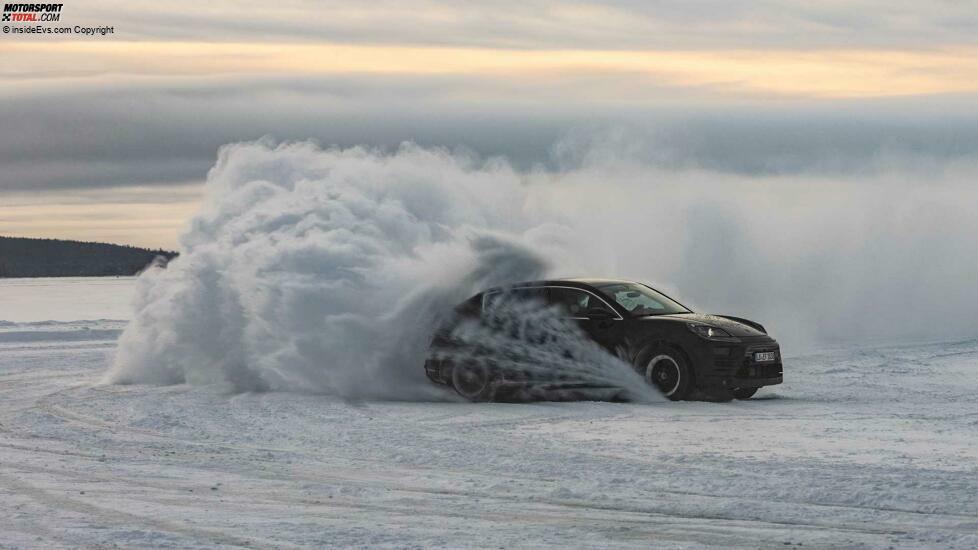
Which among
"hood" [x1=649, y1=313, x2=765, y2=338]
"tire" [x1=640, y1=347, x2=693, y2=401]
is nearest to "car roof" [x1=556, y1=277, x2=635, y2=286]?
"hood" [x1=649, y1=313, x2=765, y2=338]

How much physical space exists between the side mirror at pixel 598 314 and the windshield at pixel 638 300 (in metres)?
0.24

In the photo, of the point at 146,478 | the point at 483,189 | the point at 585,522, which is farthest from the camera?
the point at 483,189

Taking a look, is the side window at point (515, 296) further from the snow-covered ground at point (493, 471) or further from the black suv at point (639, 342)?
the snow-covered ground at point (493, 471)

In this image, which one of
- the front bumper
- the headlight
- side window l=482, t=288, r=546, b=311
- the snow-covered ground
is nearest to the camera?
the snow-covered ground

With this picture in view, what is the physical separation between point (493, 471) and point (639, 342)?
552cm

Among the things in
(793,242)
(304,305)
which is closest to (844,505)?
(304,305)

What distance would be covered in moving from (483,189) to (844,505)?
44.9 ft

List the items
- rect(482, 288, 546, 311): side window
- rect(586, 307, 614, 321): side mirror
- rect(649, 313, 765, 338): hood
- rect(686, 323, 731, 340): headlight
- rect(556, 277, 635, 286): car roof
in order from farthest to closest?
rect(556, 277, 635, 286): car roof
rect(482, 288, 546, 311): side window
rect(586, 307, 614, 321): side mirror
rect(649, 313, 765, 338): hood
rect(686, 323, 731, 340): headlight

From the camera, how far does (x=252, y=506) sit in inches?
335

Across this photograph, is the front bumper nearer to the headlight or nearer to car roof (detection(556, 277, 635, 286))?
the headlight

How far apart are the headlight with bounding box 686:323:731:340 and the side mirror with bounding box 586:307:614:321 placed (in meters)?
1.00

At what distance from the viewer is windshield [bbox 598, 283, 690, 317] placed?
51.0 ft

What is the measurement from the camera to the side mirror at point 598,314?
15297 mm

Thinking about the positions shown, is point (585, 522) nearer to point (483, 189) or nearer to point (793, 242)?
point (483, 189)
